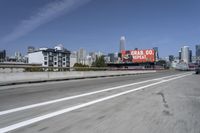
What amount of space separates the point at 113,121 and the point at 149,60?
356 feet

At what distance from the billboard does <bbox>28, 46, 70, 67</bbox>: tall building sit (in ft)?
224

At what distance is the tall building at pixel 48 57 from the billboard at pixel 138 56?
68306 mm

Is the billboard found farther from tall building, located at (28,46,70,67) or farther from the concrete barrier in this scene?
the concrete barrier

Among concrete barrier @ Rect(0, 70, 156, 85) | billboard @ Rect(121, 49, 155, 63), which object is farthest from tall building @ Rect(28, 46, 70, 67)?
concrete barrier @ Rect(0, 70, 156, 85)

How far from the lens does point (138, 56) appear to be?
114 m

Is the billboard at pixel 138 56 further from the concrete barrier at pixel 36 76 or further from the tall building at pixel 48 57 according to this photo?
the concrete barrier at pixel 36 76

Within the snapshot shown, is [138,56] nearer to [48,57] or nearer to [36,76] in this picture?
[48,57]

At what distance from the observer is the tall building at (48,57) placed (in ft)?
567

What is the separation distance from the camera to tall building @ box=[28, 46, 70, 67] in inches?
6806

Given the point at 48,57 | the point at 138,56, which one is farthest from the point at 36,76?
the point at 48,57

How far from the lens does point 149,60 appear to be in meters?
113

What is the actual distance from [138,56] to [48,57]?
256 feet

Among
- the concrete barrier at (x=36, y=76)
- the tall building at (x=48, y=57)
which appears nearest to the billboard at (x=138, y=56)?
the tall building at (x=48, y=57)

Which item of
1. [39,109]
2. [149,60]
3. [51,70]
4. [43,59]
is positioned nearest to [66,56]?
[43,59]
